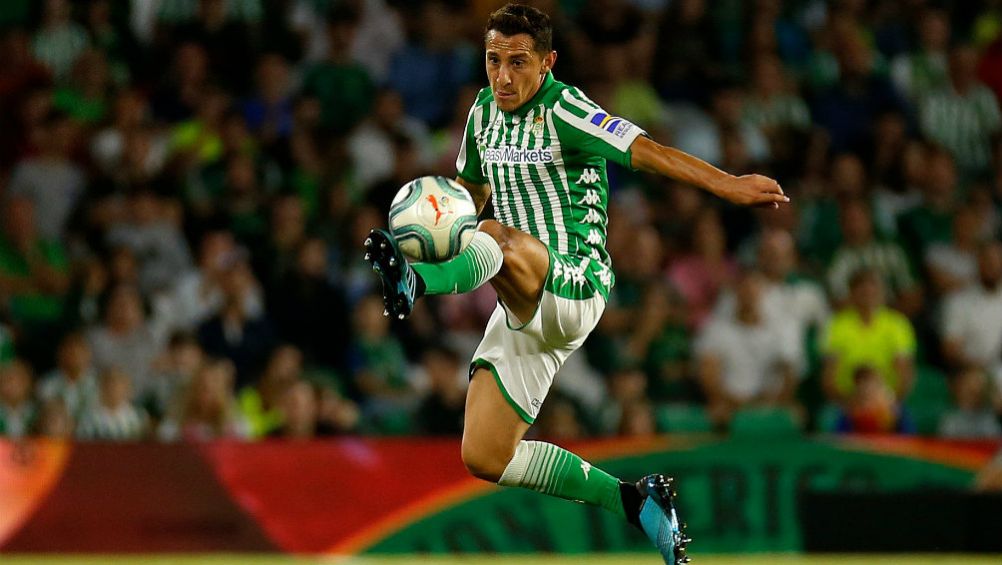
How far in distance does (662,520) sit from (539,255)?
117cm

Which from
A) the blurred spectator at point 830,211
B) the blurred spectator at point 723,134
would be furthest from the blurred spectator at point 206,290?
the blurred spectator at point 830,211

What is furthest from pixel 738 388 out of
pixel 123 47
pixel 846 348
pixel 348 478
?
pixel 123 47

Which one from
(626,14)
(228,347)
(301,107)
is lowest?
(228,347)

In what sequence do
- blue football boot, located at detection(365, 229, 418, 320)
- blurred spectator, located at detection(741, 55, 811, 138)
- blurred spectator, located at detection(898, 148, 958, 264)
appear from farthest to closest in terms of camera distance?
blurred spectator, located at detection(741, 55, 811, 138) < blurred spectator, located at detection(898, 148, 958, 264) < blue football boot, located at detection(365, 229, 418, 320)

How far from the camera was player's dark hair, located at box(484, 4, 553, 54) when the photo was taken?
5887 millimetres

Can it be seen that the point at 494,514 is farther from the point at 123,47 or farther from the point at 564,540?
the point at 123,47

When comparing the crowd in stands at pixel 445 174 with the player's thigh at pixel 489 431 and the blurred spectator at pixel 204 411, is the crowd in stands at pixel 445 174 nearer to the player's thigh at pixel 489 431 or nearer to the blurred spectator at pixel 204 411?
the blurred spectator at pixel 204 411

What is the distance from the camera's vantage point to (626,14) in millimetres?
12203

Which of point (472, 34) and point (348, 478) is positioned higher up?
point (472, 34)

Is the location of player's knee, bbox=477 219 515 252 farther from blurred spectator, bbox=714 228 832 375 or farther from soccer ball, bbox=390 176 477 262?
blurred spectator, bbox=714 228 832 375

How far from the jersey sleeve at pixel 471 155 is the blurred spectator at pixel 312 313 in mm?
3904

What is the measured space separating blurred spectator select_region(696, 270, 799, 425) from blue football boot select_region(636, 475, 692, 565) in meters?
3.98

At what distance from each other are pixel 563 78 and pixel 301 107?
77.1 inches

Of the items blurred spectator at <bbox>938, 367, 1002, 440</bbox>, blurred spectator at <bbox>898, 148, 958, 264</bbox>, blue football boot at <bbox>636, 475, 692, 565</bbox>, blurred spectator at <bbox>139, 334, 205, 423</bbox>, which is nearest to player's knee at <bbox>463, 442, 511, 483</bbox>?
blue football boot at <bbox>636, 475, 692, 565</bbox>
